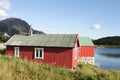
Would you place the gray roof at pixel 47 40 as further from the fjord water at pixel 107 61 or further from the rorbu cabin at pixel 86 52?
the fjord water at pixel 107 61

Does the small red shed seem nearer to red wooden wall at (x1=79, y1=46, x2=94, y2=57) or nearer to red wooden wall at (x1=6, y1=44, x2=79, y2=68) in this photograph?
red wooden wall at (x1=6, y1=44, x2=79, y2=68)

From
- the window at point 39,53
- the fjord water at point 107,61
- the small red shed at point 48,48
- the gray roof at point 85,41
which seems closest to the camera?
the small red shed at point 48,48

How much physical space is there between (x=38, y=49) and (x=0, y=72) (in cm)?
1961

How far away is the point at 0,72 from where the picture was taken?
1052 cm

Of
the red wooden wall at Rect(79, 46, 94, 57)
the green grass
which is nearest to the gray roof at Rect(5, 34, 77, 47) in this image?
the green grass

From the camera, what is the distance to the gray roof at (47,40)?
29156 mm

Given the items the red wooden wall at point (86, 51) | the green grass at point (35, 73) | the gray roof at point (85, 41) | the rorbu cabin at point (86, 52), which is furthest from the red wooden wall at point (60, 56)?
the gray roof at point (85, 41)

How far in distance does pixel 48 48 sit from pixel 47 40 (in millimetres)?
1995

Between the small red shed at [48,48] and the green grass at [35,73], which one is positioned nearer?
the green grass at [35,73]

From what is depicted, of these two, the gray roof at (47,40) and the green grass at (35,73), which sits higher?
the gray roof at (47,40)

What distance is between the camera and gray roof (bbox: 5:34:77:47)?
1148 inches

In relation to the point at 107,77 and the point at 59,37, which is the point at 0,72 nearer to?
the point at 107,77

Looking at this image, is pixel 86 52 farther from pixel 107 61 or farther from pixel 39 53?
pixel 39 53

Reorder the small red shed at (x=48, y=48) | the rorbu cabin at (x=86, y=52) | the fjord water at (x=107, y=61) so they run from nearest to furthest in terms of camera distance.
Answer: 1. the small red shed at (x=48, y=48)
2. the rorbu cabin at (x=86, y=52)
3. the fjord water at (x=107, y=61)
